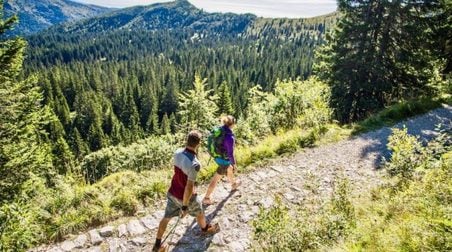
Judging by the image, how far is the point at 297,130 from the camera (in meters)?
10.5

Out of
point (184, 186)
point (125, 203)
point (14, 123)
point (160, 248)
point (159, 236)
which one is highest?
point (184, 186)

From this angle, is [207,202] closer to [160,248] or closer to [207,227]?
[207,227]

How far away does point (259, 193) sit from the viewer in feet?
23.2

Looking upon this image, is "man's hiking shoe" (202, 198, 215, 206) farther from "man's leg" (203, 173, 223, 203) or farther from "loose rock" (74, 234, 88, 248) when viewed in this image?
"loose rock" (74, 234, 88, 248)

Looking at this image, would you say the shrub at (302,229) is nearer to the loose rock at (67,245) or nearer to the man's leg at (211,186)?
the man's leg at (211,186)

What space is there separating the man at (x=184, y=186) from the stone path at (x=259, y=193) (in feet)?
1.59

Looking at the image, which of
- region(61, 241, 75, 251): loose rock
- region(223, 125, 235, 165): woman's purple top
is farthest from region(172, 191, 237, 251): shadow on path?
region(61, 241, 75, 251): loose rock

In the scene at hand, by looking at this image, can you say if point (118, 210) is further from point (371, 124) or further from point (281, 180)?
point (371, 124)

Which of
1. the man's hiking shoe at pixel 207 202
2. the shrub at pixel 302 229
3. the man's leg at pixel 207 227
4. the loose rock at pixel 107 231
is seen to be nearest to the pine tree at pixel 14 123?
the loose rock at pixel 107 231

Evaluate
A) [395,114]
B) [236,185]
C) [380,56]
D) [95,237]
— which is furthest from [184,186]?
[380,56]

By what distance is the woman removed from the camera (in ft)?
21.2

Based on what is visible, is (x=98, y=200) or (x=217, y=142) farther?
(x=98, y=200)

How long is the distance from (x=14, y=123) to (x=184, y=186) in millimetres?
9839

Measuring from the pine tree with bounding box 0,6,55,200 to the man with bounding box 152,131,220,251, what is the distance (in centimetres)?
816
